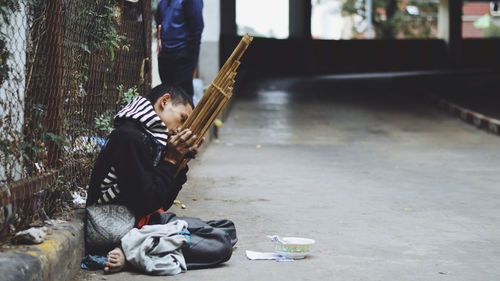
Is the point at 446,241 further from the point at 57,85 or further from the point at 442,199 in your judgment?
the point at 57,85

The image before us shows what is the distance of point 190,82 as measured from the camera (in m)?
7.38

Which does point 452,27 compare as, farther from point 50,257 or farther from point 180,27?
point 50,257

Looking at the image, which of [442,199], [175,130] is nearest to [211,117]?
[175,130]

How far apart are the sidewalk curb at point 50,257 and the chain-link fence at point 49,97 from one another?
17 cm

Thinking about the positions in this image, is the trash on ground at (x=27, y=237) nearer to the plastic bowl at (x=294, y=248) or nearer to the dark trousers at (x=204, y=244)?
the dark trousers at (x=204, y=244)

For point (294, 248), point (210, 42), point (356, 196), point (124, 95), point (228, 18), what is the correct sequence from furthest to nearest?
point (228, 18)
point (210, 42)
point (356, 196)
point (124, 95)
point (294, 248)

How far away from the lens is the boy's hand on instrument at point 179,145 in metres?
3.89

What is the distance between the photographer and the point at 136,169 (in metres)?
3.75

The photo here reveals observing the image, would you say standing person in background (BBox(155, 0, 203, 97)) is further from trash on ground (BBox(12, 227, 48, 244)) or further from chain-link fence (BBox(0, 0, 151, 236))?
trash on ground (BBox(12, 227, 48, 244))

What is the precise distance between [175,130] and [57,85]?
2.33 feet

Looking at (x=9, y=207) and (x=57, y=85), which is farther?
(x=57, y=85)

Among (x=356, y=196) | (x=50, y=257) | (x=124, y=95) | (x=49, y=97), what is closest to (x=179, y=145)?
(x=49, y=97)

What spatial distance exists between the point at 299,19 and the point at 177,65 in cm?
2156

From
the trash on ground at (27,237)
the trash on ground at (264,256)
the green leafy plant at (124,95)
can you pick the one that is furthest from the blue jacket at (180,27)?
the trash on ground at (27,237)
